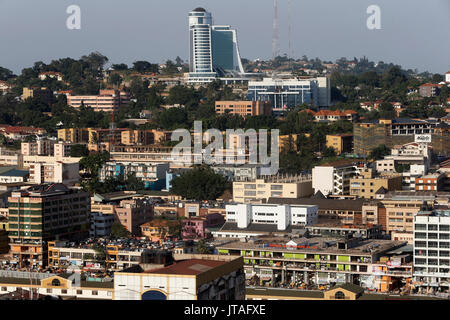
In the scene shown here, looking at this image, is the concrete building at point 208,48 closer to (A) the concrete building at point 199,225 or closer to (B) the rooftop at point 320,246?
(A) the concrete building at point 199,225

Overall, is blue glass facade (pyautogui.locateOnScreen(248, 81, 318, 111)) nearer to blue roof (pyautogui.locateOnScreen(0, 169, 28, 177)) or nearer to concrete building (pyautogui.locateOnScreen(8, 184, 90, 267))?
blue roof (pyautogui.locateOnScreen(0, 169, 28, 177))

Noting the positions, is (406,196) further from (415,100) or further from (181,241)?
(415,100)

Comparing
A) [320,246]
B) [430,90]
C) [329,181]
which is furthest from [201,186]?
[430,90]

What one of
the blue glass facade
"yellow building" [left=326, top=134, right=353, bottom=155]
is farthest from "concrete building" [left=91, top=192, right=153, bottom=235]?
the blue glass facade

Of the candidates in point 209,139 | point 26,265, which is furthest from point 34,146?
point 26,265

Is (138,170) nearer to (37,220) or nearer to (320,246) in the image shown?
(37,220)

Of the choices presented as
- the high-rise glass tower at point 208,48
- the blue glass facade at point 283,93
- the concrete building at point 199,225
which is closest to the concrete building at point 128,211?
the concrete building at point 199,225
